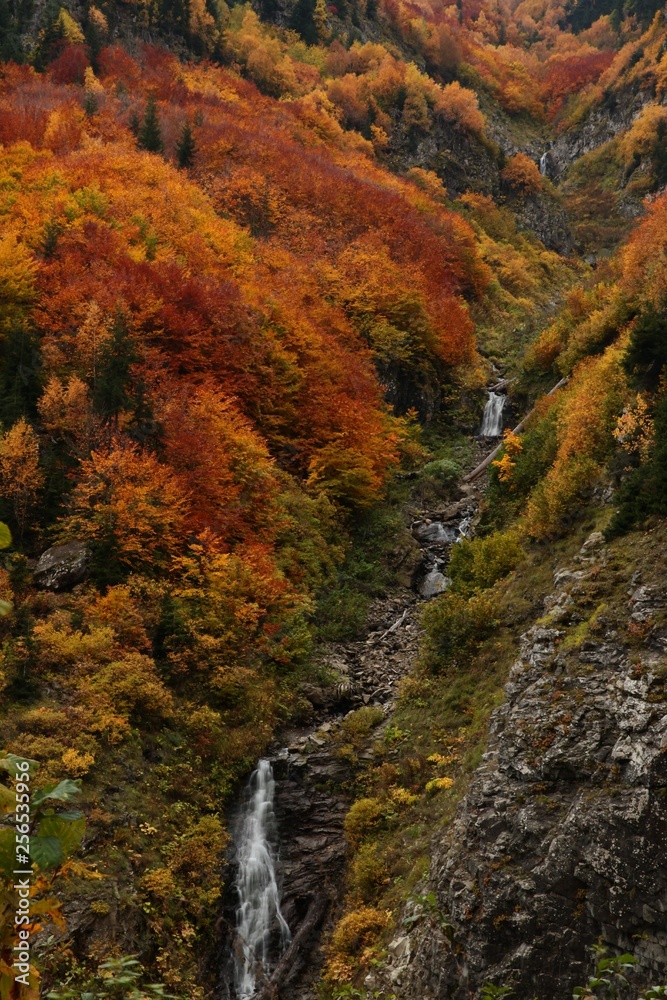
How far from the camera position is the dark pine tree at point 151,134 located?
3925 centimetres

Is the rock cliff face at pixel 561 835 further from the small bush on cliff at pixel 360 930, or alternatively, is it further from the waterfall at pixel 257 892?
the waterfall at pixel 257 892

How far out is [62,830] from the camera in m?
2.77

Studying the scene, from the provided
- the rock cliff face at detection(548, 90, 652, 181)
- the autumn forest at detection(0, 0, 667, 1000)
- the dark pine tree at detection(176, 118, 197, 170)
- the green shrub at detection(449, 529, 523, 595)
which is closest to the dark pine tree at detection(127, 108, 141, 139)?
the autumn forest at detection(0, 0, 667, 1000)

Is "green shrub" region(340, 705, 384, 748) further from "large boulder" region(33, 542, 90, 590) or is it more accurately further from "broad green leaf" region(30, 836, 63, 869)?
"broad green leaf" region(30, 836, 63, 869)

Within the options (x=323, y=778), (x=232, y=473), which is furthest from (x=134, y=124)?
(x=323, y=778)

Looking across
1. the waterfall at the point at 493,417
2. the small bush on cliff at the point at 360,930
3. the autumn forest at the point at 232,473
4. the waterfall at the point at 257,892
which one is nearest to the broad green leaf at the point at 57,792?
the autumn forest at the point at 232,473

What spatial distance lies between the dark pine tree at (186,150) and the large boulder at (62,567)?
2986 cm

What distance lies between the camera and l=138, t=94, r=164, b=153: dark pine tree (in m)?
39.2

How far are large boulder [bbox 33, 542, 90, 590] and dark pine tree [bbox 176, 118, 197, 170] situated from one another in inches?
1175

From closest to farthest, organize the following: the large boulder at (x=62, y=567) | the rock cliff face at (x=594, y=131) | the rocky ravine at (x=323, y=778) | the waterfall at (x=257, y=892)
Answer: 1. the rocky ravine at (x=323, y=778)
2. the waterfall at (x=257, y=892)
3. the large boulder at (x=62, y=567)
4. the rock cliff face at (x=594, y=131)

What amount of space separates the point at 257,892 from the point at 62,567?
8.98m

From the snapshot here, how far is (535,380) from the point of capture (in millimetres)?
31797

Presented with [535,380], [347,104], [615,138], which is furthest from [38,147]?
[615,138]

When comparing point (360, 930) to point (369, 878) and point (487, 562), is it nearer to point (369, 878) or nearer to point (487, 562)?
point (369, 878)
